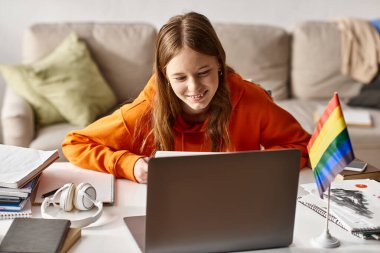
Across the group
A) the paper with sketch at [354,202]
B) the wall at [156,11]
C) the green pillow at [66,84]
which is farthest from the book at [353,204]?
the wall at [156,11]

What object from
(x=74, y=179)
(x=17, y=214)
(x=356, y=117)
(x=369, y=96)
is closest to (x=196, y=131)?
(x=74, y=179)

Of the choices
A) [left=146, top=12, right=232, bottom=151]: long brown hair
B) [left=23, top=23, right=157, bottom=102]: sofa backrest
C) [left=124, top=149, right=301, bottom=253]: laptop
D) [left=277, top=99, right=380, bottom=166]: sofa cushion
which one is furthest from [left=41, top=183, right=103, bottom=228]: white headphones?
[left=23, top=23, right=157, bottom=102]: sofa backrest

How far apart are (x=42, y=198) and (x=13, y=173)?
Answer: 0.32ft

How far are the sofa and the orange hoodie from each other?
3.74 ft

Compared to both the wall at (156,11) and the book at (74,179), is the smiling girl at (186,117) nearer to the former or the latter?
the book at (74,179)

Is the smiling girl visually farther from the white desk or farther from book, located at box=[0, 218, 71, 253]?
book, located at box=[0, 218, 71, 253]

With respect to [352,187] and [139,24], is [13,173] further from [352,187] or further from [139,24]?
[139,24]

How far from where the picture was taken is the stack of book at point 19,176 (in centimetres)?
146

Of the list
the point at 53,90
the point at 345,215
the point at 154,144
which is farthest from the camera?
the point at 53,90

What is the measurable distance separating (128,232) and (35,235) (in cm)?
22

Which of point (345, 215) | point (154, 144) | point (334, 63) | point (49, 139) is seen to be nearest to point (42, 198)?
point (154, 144)

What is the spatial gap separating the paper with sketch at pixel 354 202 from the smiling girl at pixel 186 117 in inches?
10.0

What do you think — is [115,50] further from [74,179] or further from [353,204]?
[353,204]

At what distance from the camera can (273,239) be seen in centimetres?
132
